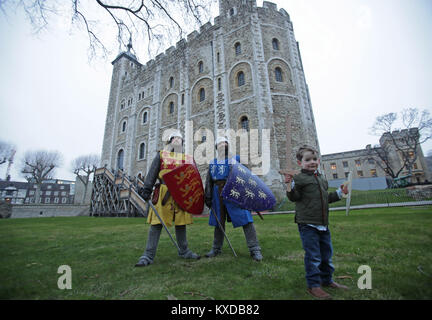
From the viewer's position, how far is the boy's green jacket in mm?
1882

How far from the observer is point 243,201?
2826 mm

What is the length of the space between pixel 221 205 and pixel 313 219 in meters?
1.57

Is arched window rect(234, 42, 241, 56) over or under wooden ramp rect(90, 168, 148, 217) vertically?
over

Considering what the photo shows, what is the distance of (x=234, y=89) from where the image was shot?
15992mm

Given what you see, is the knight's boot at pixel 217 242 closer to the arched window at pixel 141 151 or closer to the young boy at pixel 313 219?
the young boy at pixel 313 219

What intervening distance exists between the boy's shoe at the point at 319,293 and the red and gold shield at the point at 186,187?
182 centimetres

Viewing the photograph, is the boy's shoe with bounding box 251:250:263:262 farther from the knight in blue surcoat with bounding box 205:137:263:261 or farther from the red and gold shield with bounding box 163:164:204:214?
the red and gold shield with bounding box 163:164:204:214

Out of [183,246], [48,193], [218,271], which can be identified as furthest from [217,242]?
[48,193]

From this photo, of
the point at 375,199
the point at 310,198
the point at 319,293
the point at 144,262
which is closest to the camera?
the point at 319,293

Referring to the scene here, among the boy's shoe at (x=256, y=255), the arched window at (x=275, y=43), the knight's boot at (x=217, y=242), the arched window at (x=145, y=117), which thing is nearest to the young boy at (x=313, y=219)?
the boy's shoe at (x=256, y=255)

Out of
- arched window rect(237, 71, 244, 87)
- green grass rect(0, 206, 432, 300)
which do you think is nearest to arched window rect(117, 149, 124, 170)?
arched window rect(237, 71, 244, 87)

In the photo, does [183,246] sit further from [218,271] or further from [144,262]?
[218,271]
